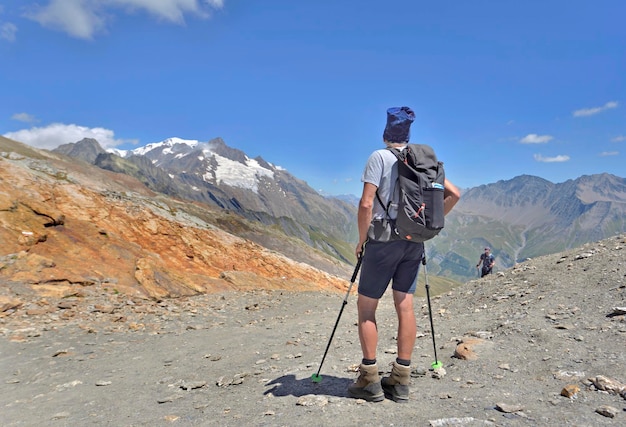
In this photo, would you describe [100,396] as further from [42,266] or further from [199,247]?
[199,247]

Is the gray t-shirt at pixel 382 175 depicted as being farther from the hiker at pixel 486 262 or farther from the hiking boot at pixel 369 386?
the hiker at pixel 486 262

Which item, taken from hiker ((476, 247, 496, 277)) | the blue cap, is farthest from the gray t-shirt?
hiker ((476, 247, 496, 277))

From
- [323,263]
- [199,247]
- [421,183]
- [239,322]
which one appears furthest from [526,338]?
[323,263]

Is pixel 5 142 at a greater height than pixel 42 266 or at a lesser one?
greater

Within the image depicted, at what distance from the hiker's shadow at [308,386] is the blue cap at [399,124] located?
399 cm

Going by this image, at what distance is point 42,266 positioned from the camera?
15.0m

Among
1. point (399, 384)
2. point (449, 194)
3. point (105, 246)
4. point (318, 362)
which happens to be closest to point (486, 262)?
point (318, 362)

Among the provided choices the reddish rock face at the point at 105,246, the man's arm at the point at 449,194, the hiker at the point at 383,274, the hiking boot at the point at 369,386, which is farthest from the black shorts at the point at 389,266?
the reddish rock face at the point at 105,246

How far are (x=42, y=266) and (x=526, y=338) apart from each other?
16918 mm

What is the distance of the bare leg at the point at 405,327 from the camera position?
5.43 metres

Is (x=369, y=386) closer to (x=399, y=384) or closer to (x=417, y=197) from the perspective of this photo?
(x=399, y=384)

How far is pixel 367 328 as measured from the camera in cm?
545

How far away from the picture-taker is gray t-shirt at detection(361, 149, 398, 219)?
5.29 metres

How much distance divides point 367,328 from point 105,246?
1730 centimetres
